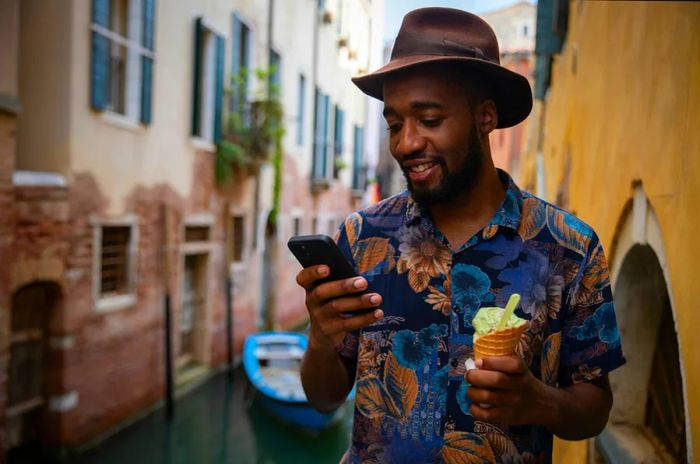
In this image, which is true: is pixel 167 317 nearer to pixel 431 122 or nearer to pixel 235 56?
pixel 235 56

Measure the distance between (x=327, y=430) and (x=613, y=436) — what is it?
5.69m

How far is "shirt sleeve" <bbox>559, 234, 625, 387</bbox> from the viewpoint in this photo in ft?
3.84

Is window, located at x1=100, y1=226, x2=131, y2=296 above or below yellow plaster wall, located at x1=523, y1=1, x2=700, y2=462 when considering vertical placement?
below

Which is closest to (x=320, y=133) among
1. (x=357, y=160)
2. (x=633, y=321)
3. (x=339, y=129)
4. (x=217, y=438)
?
(x=339, y=129)

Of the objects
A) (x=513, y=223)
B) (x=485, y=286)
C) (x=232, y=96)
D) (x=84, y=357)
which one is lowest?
(x=84, y=357)

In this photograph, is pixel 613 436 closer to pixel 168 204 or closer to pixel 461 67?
pixel 461 67

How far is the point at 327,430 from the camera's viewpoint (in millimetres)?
7469

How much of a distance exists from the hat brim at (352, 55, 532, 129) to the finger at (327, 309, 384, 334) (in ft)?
1.51

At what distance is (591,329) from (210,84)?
290 inches

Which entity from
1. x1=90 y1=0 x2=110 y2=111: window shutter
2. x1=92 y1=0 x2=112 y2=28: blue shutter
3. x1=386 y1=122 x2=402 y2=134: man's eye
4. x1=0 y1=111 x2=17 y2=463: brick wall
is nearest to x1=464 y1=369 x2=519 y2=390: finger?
x1=386 y1=122 x2=402 y2=134: man's eye

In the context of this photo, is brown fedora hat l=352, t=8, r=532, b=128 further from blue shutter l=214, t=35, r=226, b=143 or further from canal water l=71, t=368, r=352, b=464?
blue shutter l=214, t=35, r=226, b=143

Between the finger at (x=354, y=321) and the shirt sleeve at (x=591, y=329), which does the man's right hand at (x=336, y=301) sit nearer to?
the finger at (x=354, y=321)

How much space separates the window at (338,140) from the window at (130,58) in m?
7.13

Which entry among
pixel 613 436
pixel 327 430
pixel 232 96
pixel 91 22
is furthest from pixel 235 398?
pixel 613 436
